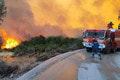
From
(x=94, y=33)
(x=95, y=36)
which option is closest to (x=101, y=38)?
(x=95, y=36)

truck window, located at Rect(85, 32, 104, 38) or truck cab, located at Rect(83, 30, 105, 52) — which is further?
truck window, located at Rect(85, 32, 104, 38)

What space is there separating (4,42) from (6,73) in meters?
39.3

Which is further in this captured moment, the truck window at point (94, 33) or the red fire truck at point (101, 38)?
the truck window at point (94, 33)

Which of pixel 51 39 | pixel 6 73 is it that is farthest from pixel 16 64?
pixel 51 39

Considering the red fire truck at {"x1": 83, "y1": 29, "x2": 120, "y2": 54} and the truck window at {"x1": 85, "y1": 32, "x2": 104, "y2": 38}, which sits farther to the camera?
the truck window at {"x1": 85, "y1": 32, "x2": 104, "y2": 38}

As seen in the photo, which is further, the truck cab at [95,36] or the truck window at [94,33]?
the truck window at [94,33]

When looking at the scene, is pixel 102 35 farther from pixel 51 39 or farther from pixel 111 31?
pixel 51 39

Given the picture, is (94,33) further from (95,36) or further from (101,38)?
(101,38)

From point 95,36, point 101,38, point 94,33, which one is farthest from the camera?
point 94,33

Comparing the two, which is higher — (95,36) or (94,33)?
(94,33)

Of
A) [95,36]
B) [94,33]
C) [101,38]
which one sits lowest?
[101,38]

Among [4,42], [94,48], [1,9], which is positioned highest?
[1,9]

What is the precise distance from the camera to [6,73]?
18125mm

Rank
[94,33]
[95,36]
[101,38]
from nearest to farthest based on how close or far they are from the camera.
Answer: [101,38] → [95,36] → [94,33]
